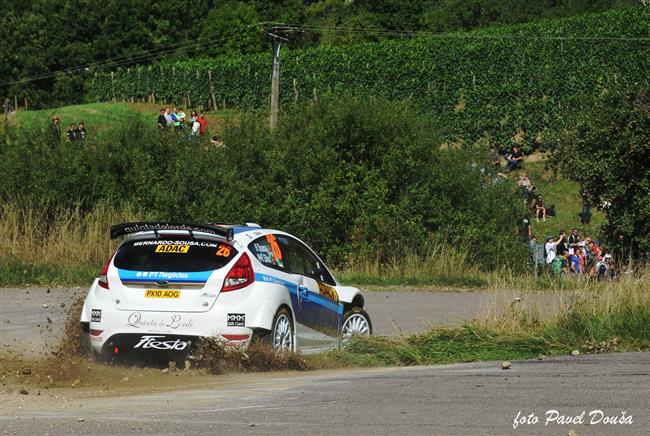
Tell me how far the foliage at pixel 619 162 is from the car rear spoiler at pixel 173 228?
1692cm

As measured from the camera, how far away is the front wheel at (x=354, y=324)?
14.3 meters

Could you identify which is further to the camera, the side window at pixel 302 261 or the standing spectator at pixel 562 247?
the standing spectator at pixel 562 247

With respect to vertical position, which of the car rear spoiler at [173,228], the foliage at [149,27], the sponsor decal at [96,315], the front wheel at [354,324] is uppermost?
the foliage at [149,27]

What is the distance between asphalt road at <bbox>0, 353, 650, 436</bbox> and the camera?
8.53 m

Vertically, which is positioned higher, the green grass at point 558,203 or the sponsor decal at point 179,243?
the sponsor decal at point 179,243

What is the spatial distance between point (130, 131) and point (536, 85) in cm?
3268

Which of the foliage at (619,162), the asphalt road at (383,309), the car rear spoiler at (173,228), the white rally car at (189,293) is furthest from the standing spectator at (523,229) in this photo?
the car rear spoiler at (173,228)

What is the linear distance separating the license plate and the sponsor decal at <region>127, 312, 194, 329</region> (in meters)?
0.22

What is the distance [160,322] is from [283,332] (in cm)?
138

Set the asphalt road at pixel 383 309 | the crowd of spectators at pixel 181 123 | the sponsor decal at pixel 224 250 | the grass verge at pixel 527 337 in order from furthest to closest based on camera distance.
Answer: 1. the crowd of spectators at pixel 181 123
2. the asphalt road at pixel 383 309
3. the grass verge at pixel 527 337
4. the sponsor decal at pixel 224 250

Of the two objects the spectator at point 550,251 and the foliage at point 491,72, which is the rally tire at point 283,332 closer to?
the spectator at point 550,251

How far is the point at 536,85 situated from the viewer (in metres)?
60.6

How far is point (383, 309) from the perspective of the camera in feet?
66.2

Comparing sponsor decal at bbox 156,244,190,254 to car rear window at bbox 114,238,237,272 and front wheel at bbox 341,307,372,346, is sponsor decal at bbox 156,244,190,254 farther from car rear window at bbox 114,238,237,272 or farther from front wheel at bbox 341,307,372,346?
front wheel at bbox 341,307,372,346
